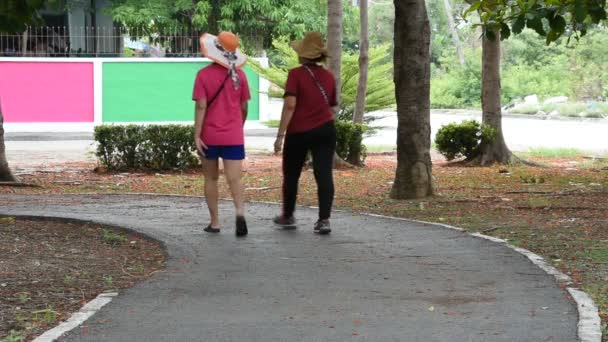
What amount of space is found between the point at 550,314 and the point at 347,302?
47.6 inches

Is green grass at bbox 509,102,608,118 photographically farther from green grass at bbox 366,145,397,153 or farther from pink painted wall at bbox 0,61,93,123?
pink painted wall at bbox 0,61,93,123

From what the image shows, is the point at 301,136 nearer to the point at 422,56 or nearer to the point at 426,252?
the point at 426,252

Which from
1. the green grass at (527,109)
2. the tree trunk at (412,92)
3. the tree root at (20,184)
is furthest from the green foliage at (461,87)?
the tree trunk at (412,92)

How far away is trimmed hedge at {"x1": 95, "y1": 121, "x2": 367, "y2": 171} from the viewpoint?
1822 centimetres

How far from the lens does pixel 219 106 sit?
1002cm

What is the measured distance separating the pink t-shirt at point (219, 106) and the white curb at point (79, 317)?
3123 millimetres

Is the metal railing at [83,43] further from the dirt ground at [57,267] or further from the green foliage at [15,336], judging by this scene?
the green foliage at [15,336]

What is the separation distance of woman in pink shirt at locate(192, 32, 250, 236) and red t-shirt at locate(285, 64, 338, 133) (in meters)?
0.44

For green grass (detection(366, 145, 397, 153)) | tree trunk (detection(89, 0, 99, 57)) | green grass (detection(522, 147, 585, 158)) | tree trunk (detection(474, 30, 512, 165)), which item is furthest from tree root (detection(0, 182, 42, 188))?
tree trunk (detection(89, 0, 99, 57))

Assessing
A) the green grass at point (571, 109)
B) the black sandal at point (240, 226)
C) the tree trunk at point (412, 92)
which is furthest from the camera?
the green grass at point (571, 109)

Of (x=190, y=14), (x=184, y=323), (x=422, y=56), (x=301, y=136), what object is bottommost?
(x=184, y=323)

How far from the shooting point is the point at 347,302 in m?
6.93

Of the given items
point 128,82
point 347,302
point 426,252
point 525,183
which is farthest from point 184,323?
point 128,82

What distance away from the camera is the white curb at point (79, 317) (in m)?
5.89
